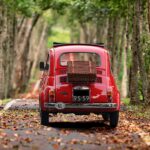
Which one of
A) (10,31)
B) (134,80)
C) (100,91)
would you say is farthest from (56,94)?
(10,31)

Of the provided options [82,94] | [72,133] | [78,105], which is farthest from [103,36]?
[72,133]

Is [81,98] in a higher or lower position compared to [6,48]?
lower

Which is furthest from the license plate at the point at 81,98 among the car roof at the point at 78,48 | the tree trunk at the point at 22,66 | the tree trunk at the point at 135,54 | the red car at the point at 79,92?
the tree trunk at the point at 22,66

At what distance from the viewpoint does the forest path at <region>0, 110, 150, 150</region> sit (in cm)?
1270

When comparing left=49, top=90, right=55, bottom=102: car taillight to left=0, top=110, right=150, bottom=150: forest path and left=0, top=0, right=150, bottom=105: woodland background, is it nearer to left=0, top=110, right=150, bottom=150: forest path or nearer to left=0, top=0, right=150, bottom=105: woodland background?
left=0, top=110, right=150, bottom=150: forest path

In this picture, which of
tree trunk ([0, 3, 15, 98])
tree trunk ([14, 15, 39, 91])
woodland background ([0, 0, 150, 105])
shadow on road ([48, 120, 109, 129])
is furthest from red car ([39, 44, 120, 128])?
tree trunk ([14, 15, 39, 91])

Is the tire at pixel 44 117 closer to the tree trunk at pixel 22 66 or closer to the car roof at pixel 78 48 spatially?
the car roof at pixel 78 48

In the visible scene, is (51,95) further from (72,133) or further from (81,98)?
(72,133)

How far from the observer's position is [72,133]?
14.7 m

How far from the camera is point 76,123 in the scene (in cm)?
1761

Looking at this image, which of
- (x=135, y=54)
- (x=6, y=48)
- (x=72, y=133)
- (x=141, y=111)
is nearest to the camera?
(x=72, y=133)

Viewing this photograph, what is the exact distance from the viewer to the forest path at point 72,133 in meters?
12.7

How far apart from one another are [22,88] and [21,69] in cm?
146

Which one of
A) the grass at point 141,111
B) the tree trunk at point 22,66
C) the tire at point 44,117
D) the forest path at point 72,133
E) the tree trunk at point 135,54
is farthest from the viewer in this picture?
the tree trunk at point 22,66
